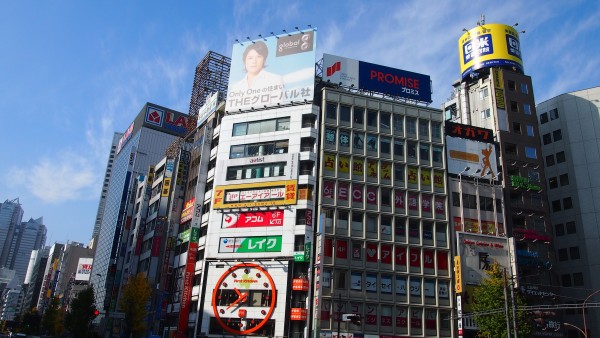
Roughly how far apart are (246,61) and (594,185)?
54171mm

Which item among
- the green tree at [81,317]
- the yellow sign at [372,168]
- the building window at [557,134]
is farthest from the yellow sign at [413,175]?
the green tree at [81,317]

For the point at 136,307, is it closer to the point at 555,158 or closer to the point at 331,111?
the point at 331,111

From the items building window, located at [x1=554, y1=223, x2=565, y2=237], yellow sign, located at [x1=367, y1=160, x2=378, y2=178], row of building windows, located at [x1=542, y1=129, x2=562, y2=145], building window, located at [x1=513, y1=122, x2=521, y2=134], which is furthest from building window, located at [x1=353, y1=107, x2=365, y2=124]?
building window, located at [x1=554, y1=223, x2=565, y2=237]

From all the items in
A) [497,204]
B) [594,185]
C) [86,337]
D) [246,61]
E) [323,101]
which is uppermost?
[246,61]

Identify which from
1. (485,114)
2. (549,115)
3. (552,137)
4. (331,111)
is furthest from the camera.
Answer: (549,115)

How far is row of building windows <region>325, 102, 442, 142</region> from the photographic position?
216ft

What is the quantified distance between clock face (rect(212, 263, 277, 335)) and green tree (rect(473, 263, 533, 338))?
22.8 metres

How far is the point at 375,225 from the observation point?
201 ft

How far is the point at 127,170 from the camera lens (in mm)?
126000

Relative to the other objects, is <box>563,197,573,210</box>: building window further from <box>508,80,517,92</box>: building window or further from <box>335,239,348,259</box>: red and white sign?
<box>335,239,348,259</box>: red and white sign

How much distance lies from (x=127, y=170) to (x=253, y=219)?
245 ft

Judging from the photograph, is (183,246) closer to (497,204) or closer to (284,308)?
(284,308)

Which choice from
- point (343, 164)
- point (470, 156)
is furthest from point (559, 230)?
point (343, 164)

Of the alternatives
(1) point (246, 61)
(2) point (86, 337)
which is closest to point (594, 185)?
(1) point (246, 61)
